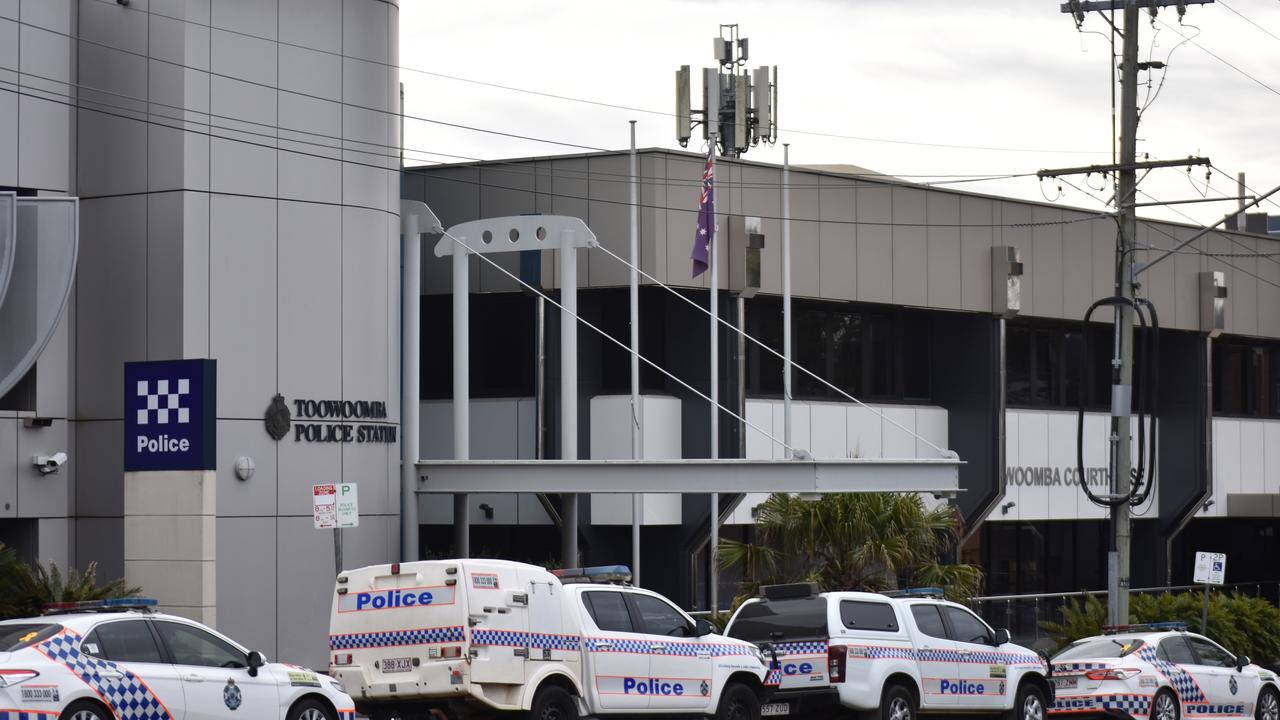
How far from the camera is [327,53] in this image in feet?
90.7

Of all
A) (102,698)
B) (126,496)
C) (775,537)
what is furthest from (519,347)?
(102,698)

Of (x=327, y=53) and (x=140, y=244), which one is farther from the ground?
A: (x=327, y=53)

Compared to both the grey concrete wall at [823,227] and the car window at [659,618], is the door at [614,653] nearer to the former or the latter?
the car window at [659,618]

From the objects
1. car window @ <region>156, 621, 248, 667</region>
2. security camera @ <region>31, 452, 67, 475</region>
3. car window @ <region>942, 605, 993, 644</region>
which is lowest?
car window @ <region>942, 605, 993, 644</region>

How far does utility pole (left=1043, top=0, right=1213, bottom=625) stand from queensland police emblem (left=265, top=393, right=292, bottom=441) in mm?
12375

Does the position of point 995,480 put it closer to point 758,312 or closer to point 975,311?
point 975,311

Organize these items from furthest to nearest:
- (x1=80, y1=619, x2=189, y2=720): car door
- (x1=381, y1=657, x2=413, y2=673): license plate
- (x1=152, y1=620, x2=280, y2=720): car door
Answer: (x1=381, y1=657, x2=413, y2=673): license plate < (x1=152, y1=620, x2=280, y2=720): car door < (x1=80, y1=619, x2=189, y2=720): car door

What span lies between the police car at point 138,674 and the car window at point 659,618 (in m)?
3.40

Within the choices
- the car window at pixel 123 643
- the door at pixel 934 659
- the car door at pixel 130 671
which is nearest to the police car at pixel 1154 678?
the door at pixel 934 659

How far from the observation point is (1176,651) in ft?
82.0

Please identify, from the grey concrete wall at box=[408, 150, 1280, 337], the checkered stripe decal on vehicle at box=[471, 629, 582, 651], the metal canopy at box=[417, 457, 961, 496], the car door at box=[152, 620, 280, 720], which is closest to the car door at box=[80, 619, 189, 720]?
the car door at box=[152, 620, 280, 720]

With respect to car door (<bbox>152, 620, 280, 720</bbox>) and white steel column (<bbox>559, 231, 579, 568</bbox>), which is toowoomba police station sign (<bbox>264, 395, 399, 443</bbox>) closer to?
white steel column (<bbox>559, 231, 579, 568</bbox>)

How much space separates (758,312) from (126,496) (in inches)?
583

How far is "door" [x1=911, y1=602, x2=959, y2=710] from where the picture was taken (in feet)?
73.4
